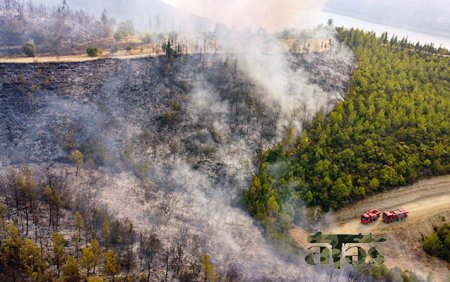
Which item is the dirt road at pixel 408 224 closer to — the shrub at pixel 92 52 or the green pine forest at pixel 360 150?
the green pine forest at pixel 360 150

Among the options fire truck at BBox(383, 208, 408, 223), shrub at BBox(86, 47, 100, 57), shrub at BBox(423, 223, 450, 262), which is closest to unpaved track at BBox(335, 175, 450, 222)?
fire truck at BBox(383, 208, 408, 223)

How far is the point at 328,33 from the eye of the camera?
71000 mm

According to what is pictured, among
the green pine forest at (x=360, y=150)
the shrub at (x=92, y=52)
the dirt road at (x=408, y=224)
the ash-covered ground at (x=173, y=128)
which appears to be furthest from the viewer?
the shrub at (x=92, y=52)

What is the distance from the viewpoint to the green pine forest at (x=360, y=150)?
40.7m

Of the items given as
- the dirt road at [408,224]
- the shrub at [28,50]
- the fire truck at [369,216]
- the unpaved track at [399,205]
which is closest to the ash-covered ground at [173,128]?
the shrub at [28,50]

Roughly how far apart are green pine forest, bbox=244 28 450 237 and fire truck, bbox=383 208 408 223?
287 centimetres

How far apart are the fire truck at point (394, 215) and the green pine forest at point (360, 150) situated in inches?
113

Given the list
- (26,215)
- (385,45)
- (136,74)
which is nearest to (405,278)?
(26,215)

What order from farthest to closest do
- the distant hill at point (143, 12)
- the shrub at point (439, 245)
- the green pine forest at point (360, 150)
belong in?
the distant hill at point (143, 12) < the green pine forest at point (360, 150) < the shrub at point (439, 245)

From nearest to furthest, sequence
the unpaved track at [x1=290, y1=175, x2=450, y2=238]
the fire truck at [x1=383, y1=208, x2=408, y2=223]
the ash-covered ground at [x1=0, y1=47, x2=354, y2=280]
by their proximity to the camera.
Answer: the ash-covered ground at [x1=0, y1=47, x2=354, y2=280], the unpaved track at [x1=290, y1=175, x2=450, y2=238], the fire truck at [x1=383, y1=208, x2=408, y2=223]

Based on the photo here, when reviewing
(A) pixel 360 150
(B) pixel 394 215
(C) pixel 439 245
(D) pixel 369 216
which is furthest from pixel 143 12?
(C) pixel 439 245

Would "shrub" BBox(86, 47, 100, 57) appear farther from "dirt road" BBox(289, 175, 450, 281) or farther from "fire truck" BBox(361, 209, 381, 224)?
"fire truck" BBox(361, 209, 381, 224)

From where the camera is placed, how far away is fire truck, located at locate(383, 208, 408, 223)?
40344 millimetres

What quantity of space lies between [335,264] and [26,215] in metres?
26.4
